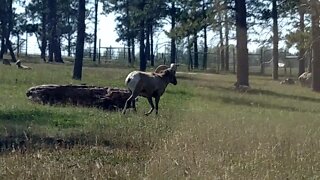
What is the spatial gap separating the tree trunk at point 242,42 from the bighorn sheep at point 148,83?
16.4 metres

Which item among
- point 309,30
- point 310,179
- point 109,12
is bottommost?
point 310,179

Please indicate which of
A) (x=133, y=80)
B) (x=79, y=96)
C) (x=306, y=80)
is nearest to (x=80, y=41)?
(x=79, y=96)

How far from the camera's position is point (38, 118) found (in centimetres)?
1535

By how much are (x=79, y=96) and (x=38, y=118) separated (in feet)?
14.9

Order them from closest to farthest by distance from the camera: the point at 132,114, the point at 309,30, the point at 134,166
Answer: the point at 134,166, the point at 132,114, the point at 309,30

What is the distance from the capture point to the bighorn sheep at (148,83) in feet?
59.4

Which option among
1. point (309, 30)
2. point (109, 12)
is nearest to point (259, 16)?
point (309, 30)

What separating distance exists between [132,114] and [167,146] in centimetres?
690

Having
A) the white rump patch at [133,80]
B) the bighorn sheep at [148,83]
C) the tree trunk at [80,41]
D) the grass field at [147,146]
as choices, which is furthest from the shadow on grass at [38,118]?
the tree trunk at [80,41]

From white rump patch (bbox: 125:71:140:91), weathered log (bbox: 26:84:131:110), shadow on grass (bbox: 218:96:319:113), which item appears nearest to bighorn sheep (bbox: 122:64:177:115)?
white rump patch (bbox: 125:71:140:91)

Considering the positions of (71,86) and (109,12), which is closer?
(71,86)

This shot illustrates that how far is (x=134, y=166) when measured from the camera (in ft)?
30.8

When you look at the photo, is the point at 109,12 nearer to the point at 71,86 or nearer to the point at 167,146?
the point at 71,86

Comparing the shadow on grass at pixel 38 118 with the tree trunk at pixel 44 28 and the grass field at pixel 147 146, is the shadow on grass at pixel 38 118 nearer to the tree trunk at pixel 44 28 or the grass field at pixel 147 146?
the grass field at pixel 147 146
